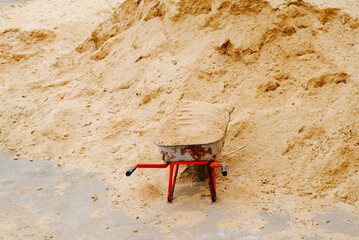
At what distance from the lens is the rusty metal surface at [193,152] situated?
392cm

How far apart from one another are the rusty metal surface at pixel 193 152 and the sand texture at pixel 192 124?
0.16 ft

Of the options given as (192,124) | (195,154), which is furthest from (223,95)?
(195,154)

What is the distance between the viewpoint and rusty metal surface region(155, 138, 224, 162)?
3.92m

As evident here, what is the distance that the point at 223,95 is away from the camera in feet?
18.1

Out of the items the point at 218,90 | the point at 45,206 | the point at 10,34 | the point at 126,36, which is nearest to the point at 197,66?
the point at 218,90

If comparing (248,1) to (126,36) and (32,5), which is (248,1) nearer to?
(126,36)

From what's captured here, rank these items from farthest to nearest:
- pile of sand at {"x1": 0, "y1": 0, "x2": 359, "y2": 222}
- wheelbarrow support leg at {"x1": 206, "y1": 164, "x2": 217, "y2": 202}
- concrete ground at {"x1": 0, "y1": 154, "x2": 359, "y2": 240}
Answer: pile of sand at {"x1": 0, "y1": 0, "x2": 359, "y2": 222} < wheelbarrow support leg at {"x1": 206, "y1": 164, "x2": 217, "y2": 202} < concrete ground at {"x1": 0, "y1": 154, "x2": 359, "y2": 240}

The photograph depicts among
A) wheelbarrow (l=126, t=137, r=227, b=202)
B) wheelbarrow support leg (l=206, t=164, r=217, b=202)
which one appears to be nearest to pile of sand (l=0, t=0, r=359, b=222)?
wheelbarrow support leg (l=206, t=164, r=217, b=202)

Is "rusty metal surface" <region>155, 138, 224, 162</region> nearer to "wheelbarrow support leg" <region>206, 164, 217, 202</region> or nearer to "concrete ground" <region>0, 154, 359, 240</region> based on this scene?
"wheelbarrow support leg" <region>206, 164, 217, 202</region>

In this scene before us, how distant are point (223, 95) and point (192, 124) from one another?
1.50 m

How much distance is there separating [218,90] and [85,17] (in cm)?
601

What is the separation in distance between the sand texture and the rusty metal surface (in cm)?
5

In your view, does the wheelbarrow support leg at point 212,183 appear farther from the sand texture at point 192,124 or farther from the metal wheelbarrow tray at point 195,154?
the sand texture at point 192,124

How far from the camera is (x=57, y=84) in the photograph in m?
7.54
